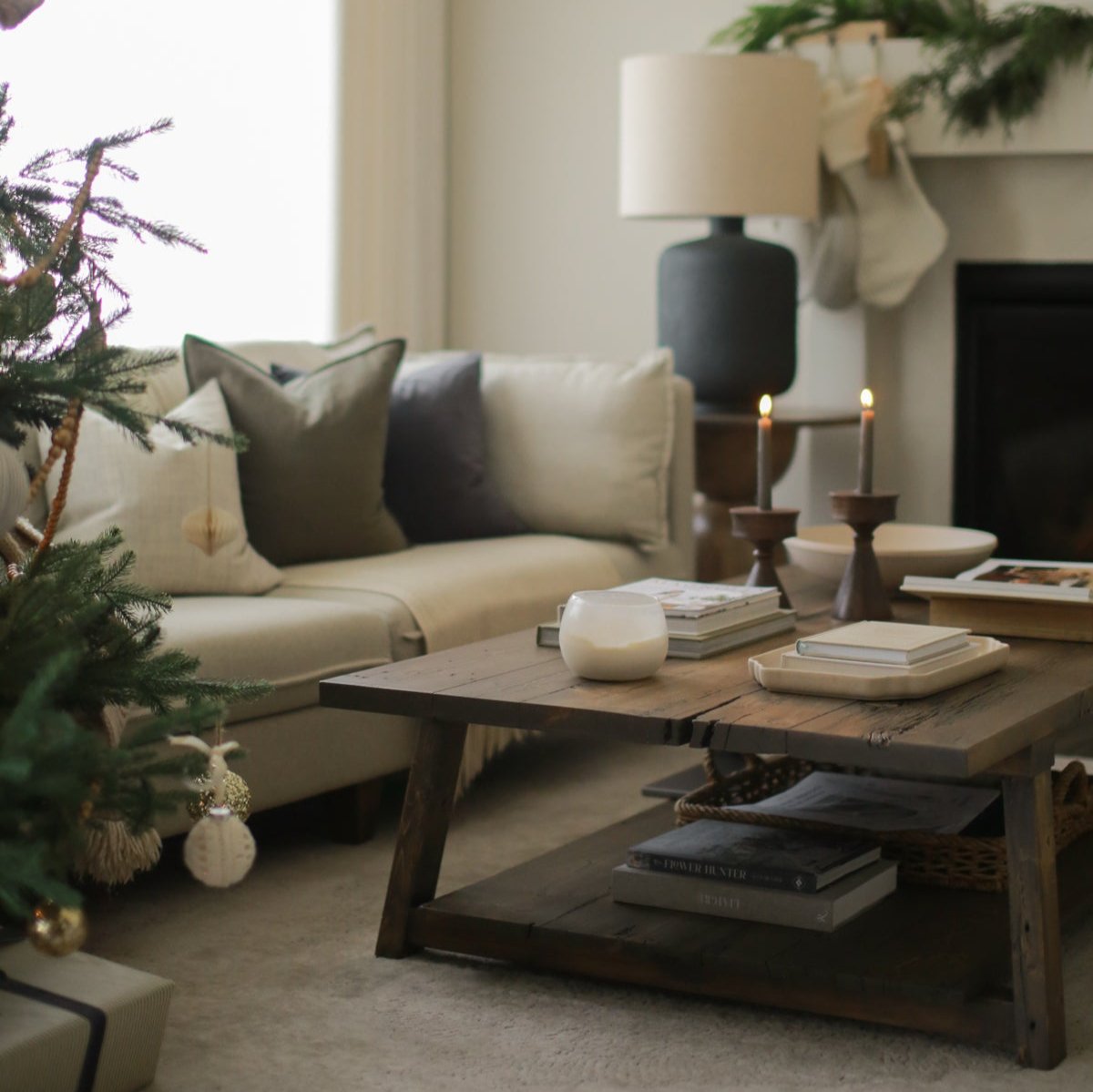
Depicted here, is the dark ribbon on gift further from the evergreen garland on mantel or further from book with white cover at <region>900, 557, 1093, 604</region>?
the evergreen garland on mantel

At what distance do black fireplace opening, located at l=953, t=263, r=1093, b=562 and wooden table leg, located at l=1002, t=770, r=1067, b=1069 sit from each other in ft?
8.22

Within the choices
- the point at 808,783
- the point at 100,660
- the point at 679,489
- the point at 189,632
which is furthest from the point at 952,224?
the point at 100,660

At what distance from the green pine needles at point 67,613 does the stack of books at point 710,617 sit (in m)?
0.60

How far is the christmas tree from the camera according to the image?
4.38ft

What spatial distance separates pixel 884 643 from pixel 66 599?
921 mm

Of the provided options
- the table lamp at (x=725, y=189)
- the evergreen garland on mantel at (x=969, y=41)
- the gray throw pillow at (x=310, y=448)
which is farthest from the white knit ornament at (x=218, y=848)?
the evergreen garland on mantel at (x=969, y=41)

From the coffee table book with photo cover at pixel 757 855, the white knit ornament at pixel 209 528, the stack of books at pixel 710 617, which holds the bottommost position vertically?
the coffee table book with photo cover at pixel 757 855

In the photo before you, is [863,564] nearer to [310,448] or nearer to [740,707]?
[740,707]

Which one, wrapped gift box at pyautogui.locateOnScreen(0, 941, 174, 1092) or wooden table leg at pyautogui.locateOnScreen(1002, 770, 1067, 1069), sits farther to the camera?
wooden table leg at pyautogui.locateOnScreen(1002, 770, 1067, 1069)

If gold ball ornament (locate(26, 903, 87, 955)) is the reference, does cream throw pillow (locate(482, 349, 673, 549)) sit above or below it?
above

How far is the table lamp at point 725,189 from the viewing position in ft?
12.0

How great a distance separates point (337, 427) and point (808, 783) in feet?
3.56

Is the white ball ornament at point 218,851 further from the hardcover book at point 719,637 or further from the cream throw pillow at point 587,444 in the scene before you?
the cream throw pillow at point 587,444

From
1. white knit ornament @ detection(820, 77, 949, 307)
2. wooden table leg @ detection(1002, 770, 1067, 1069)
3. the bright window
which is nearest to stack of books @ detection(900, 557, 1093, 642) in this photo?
wooden table leg @ detection(1002, 770, 1067, 1069)
